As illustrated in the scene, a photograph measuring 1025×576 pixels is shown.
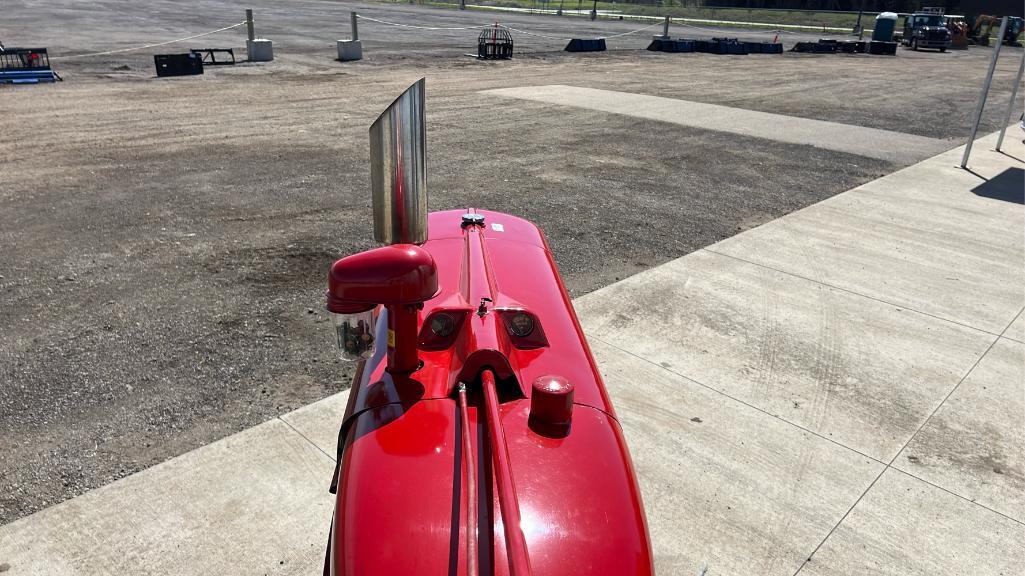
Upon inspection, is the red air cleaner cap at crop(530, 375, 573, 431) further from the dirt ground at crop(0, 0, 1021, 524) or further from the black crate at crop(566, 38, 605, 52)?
the black crate at crop(566, 38, 605, 52)

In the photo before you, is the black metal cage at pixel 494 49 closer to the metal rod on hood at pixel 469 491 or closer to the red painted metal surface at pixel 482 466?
the red painted metal surface at pixel 482 466

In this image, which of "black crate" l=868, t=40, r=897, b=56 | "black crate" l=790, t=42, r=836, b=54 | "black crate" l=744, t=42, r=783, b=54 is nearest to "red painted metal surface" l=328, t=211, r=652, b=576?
"black crate" l=744, t=42, r=783, b=54

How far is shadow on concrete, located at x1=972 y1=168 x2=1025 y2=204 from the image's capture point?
373 inches

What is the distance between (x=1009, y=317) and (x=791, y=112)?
11208 mm

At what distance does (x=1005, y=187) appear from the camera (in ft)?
32.8

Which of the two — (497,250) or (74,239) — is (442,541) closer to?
(497,250)

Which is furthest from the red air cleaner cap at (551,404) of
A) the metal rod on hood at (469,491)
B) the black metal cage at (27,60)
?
the black metal cage at (27,60)

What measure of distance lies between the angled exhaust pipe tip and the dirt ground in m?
2.56

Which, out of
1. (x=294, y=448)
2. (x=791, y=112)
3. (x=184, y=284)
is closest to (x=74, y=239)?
(x=184, y=284)

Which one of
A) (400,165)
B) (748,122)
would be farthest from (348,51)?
(400,165)

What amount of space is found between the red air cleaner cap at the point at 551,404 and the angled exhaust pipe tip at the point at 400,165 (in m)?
0.62

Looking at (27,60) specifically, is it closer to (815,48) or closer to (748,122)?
(748,122)

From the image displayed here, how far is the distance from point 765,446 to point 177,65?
19200 millimetres

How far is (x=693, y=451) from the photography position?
400 cm
